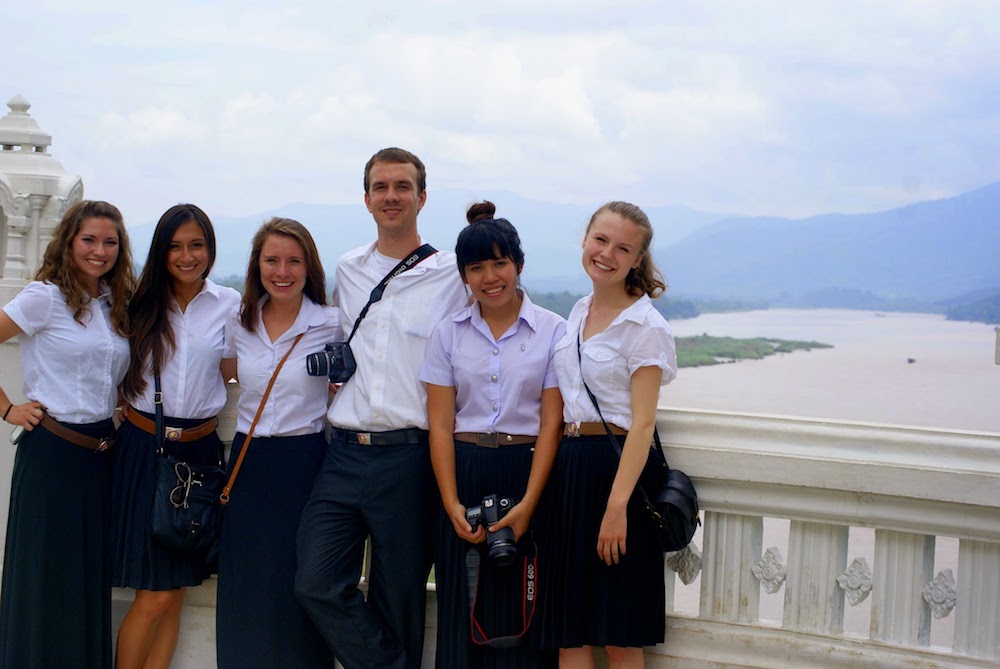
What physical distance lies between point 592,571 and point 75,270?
6.85 ft

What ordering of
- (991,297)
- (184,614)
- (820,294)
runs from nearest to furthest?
(184,614) < (991,297) < (820,294)

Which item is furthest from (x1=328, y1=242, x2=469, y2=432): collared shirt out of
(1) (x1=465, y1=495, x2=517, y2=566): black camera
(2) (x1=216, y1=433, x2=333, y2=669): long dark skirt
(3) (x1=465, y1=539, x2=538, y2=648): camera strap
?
(3) (x1=465, y1=539, x2=538, y2=648): camera strap

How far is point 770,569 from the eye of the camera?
3.23m

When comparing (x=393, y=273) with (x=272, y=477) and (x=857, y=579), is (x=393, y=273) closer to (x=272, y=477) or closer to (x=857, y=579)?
(x=272, y=477)

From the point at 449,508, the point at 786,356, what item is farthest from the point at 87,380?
the point at 786,356

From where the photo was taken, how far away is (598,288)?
3227mm

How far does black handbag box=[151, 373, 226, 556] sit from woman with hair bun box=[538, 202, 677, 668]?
1.20 meters

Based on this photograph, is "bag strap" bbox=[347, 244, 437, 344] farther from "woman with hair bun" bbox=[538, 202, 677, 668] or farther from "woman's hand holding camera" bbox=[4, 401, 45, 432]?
"woman's hand holding camera" bbox=[4, 401, 45, 432]

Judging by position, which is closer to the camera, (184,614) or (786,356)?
(184,614)

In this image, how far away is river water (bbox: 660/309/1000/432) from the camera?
3150 cm

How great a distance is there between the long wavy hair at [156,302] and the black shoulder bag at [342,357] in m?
0.55

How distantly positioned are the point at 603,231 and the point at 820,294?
54949mm

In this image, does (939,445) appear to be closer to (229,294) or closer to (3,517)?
(229,294)

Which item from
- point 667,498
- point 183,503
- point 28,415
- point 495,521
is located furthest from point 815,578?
point 28,415
